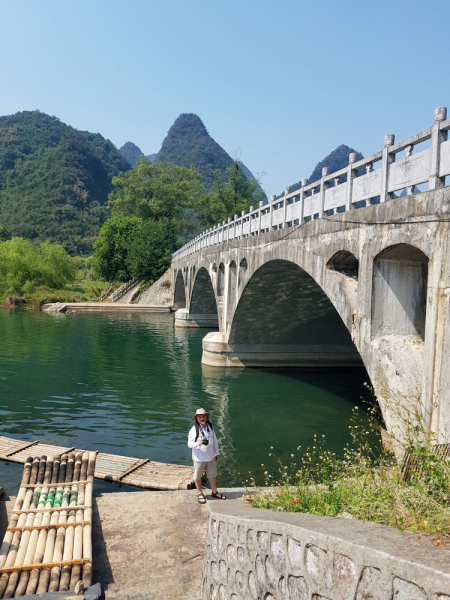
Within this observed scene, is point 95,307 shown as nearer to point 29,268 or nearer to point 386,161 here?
point 29,268

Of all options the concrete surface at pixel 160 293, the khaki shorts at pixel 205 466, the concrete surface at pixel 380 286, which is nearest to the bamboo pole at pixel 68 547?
the khaki shorts at pixel 205 466

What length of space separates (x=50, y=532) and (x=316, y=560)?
518cm

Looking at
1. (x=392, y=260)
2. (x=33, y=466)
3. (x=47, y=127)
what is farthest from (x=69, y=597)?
(x=47, y=127)

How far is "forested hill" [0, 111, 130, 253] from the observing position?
122 metres

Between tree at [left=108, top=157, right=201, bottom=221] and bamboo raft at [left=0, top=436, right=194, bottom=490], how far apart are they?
69.3 meters

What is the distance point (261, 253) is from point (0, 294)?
52.0m

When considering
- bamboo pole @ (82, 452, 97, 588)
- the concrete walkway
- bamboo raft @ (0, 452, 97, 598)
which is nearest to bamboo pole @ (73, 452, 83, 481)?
bamboo raft @ (0, 452, 97, 598)

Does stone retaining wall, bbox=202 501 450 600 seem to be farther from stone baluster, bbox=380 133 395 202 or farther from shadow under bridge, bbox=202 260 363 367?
shadow under bridge, bbox=202 260 363 367

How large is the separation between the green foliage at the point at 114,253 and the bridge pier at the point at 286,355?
49465mm

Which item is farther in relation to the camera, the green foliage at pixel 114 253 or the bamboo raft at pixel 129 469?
the green foliage at pixel 114 253

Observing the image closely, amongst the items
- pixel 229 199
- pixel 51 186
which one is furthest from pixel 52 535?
pixel 51 186

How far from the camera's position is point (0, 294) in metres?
63.5

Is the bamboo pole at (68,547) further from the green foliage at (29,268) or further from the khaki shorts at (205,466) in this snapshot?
the green foliage at (29,268)

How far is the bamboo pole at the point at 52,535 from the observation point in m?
6.55
